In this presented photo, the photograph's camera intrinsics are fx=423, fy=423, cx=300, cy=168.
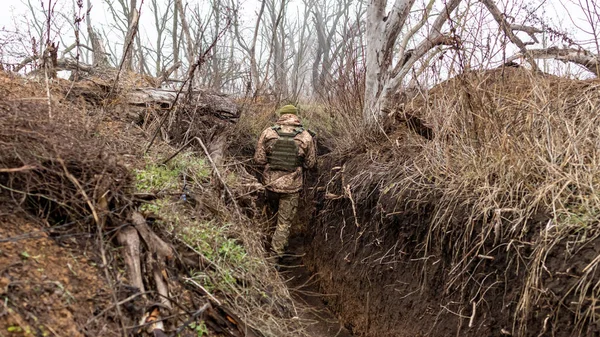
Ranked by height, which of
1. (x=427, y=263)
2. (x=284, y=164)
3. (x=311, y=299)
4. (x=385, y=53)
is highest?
(x=385, y=53)

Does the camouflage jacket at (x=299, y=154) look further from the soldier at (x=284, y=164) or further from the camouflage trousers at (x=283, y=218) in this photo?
the camouflage trousers at (x=283, y=218)

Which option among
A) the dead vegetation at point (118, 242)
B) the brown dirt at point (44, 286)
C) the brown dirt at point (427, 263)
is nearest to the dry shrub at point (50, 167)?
the dead vegetation at point (118, 242)

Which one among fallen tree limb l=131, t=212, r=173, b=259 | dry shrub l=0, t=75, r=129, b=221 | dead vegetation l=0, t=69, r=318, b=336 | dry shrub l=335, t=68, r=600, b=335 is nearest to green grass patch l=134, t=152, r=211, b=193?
dead vegetation l=0, t=69, r=318, b=336

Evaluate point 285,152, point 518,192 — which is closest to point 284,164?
point 285,152

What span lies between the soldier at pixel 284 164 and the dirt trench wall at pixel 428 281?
0.55 meters

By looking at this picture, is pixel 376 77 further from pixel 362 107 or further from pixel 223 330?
pixel 223 330

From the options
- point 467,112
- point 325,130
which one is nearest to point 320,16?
point 325,130

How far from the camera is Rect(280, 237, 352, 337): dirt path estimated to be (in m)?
4.81

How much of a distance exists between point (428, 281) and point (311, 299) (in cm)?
233

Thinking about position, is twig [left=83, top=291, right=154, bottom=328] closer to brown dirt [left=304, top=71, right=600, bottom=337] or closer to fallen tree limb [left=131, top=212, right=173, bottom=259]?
fallen tree limb [left=131, top=212, right=173, bottom=259]

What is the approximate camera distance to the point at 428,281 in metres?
3.70

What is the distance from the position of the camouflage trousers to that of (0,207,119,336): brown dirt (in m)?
3.82

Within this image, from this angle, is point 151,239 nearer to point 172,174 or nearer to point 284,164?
point 172,174

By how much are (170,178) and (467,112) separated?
9.41 ft
